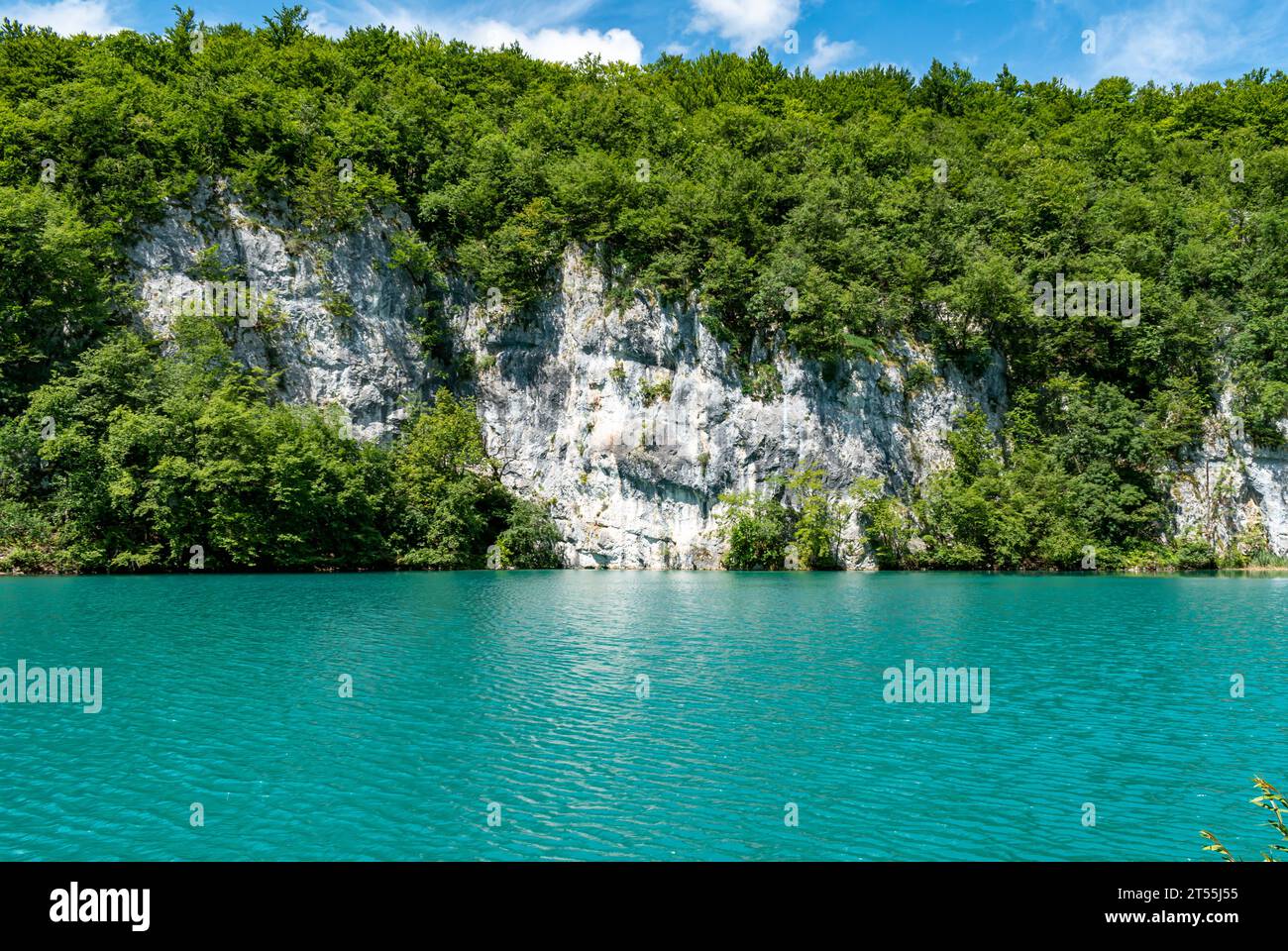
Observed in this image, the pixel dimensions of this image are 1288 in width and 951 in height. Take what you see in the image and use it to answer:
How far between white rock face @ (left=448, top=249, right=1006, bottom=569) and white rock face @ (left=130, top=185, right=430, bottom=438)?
778 cm

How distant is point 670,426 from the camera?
165 ft

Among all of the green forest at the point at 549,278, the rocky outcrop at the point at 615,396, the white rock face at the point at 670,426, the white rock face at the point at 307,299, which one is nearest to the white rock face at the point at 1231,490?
the rocky outcrop at the point at 615,396

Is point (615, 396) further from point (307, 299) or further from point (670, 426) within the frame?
point (307, 299)

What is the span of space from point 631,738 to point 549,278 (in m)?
45.1

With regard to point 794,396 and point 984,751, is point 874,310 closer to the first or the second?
point 794,396

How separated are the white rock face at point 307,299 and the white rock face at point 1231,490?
5032cm

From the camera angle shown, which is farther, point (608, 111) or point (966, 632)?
point (608, 111)

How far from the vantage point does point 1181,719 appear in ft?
49.1

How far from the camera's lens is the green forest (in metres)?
41.3

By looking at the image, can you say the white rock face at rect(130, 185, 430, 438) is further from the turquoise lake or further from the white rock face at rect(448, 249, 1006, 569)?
the turquoise lake

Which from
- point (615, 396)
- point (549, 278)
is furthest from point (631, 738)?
point (549, 278)
